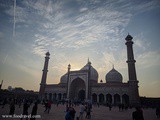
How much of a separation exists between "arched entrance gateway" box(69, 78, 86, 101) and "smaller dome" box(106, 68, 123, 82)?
22.9 feet

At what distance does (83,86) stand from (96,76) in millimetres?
5643

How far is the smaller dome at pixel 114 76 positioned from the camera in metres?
36.2

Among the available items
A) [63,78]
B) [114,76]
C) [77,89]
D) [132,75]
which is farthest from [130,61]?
[63,78]

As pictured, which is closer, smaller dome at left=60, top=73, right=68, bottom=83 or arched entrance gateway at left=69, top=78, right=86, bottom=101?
arched entrance gateway at left=69, top=78, right=86, bottom=101

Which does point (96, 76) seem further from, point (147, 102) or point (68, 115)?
point (68, 115)

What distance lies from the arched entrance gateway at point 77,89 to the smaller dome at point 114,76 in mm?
6972

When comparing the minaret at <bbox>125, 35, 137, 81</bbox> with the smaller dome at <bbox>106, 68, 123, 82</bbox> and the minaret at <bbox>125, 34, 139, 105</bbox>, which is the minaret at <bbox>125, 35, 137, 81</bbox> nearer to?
the minaret at <bbox>125, 34, 139, 105</bbox>

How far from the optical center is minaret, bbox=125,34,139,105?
1058 inches

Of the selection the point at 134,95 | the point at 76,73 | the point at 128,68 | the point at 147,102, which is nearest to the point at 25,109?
the point at 134,95

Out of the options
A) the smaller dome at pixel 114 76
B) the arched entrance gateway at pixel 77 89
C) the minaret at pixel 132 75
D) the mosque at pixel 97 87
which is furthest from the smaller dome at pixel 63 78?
the minaret at pixel 132 75

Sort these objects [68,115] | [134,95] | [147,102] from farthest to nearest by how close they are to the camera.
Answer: [147,102] → [134,95] → [68,115]

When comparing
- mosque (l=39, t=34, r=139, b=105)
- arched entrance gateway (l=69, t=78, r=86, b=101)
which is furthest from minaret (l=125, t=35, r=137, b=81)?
arched entrance gateway (l=69, t=78, r=86, b=101)

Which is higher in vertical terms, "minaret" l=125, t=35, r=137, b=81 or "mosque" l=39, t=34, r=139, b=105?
"minaret" l=125, t=35, r=137, b=81

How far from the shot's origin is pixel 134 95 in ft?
88.3
